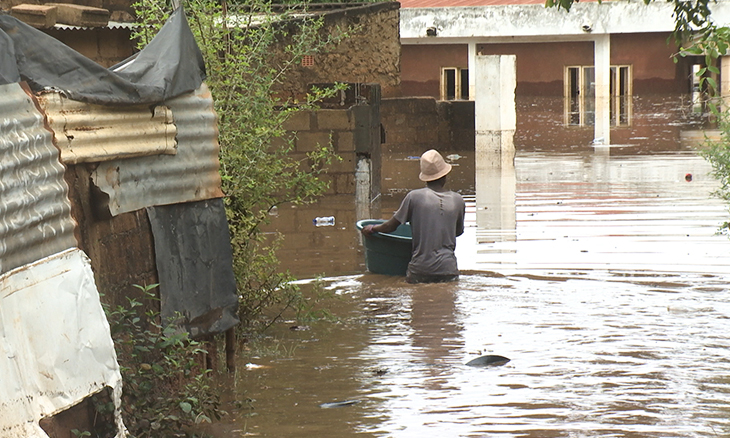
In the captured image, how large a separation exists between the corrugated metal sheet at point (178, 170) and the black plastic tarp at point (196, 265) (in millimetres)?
74

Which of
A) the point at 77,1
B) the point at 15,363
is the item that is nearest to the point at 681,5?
the point at 15,363

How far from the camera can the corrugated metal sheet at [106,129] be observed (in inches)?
162

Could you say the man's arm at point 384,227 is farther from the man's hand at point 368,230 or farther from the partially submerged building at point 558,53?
the partially submerged building at point 558,53

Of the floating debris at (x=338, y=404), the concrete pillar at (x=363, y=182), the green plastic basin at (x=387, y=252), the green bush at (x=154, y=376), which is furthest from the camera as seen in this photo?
the concrete pillar at (x=363, y=182)

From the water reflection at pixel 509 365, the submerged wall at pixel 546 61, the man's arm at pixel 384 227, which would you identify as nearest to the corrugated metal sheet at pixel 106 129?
the water reflection at pixel 509 365

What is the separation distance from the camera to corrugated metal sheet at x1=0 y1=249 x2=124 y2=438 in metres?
3.27

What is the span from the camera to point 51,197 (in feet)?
12.3

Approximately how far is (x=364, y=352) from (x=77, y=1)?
627cm

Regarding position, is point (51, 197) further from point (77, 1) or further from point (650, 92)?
point (650, 92)

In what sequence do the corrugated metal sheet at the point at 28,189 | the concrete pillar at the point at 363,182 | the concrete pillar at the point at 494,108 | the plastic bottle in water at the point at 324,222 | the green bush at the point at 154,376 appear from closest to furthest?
the corrugated metal sheet at the point at 28,189 → the green bush at the point at 154,376 → the plastic bottle in water at the point at 324,222 → the concrete pillar at the point at 363,182 → the concrete pillar at the point at 494,108

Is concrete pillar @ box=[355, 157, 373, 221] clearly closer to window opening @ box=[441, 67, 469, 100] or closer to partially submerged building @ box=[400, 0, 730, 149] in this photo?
partially submerged building @ box=[400, 0, 730, 149]

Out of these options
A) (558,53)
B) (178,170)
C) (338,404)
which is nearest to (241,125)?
(178,170)

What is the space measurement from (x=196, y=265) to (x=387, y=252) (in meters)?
3.98

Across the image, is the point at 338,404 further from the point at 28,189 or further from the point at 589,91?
the point at 589,91
